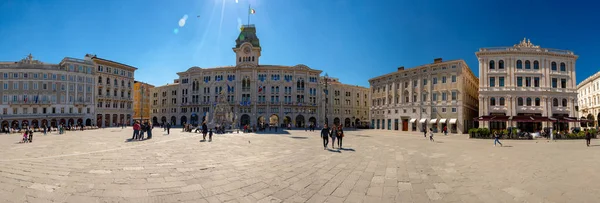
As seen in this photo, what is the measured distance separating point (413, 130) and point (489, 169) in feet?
131

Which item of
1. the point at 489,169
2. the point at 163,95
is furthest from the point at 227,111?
the point at 163,95

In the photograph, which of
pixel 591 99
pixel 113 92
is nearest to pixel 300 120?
pixel 113 92

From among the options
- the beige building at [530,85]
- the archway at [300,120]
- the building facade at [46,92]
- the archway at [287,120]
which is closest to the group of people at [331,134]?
the beige building at [530,85]

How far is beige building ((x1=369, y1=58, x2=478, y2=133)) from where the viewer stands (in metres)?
41.2

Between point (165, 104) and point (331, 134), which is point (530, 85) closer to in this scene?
point (331, 134)

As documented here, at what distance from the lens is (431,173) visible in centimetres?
879

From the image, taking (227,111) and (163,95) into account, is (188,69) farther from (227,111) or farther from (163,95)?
(227,111)

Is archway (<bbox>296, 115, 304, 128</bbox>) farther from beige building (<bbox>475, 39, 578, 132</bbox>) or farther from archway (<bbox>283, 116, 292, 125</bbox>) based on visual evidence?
beige building (<bbox>475, 39, 578, 132</bbox>)

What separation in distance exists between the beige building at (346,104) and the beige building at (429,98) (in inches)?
621

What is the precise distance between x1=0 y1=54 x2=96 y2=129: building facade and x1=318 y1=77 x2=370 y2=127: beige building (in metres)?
53.9

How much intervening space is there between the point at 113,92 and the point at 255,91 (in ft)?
112

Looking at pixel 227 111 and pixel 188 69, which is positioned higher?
pixel 188 69

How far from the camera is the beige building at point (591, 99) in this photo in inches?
2098

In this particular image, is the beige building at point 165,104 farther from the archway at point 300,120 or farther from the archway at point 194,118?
the archway at point 300,120
